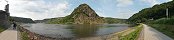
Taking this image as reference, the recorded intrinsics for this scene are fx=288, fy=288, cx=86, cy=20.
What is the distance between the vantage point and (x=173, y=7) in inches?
4429

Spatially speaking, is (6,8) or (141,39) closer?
(141,39)

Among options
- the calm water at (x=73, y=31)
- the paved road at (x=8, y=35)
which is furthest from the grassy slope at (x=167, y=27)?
the paved road at (x=8, y=35)

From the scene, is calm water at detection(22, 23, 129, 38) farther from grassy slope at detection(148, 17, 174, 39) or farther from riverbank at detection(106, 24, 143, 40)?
grassy slope at detection(148, 17, 174, 39)

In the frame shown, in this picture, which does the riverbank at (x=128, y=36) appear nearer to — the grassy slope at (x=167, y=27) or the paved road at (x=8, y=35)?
the grassy slope at (x=167, y=27)

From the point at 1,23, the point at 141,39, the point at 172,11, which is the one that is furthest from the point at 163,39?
the point at 172,11

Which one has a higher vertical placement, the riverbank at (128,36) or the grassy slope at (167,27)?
the grassy slope at (167,27)

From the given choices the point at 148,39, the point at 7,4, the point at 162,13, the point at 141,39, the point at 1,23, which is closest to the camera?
the point at 141,39

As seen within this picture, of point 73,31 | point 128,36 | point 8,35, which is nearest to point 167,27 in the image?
point 128,36

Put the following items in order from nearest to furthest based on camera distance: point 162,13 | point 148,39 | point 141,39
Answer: point 141,39 → point 148,39 → point 162,13

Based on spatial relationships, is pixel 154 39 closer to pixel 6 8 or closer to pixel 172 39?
pixel 172 39

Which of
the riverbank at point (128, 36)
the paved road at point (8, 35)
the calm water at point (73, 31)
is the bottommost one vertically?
the calm water at point (73, 31)

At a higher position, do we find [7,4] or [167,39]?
[7,4]

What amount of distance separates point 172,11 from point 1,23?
74.5m

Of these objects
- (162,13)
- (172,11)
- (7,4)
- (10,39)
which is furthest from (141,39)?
(162,13)
